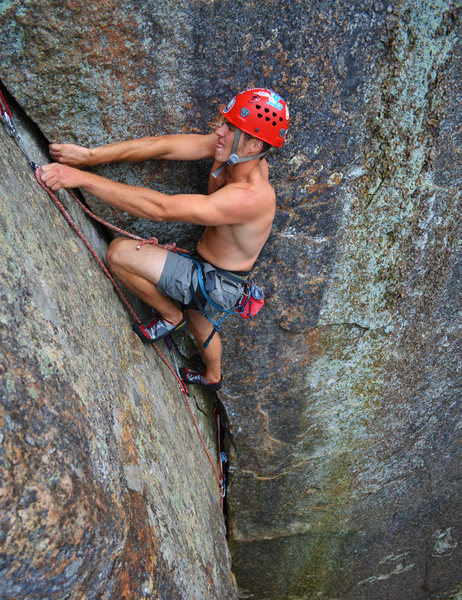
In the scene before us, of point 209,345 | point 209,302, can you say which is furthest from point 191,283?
point 209,345

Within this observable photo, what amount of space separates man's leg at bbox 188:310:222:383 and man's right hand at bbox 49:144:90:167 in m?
1.32

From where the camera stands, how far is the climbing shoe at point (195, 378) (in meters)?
3.95

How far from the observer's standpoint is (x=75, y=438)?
180cm

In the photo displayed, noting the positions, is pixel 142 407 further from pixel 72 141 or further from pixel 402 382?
pixel 402 382

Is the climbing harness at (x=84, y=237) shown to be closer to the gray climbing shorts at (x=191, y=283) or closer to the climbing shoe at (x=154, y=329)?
the climbing shoe at (x=154, y=329)

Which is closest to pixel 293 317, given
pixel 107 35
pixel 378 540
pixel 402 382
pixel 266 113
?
pixel 402 382

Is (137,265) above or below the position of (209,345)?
above

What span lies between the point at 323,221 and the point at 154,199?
50.3 inches

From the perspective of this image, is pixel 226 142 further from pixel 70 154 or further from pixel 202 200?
pixel 70 154

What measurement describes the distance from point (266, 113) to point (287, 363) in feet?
7.16

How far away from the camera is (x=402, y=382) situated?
14.3 feet

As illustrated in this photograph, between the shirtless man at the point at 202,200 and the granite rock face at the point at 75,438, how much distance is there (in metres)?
0.20

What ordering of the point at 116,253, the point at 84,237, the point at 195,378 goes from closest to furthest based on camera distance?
the point at 84,237, the point at 116,253, the point at 195,378

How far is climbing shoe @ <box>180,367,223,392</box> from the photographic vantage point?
3.95 meters
